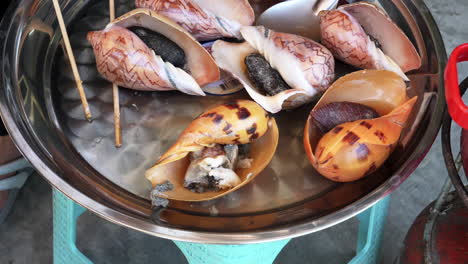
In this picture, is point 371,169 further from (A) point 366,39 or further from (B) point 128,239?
(B) point 128,239

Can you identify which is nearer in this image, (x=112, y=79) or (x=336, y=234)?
(x=112, y=79)

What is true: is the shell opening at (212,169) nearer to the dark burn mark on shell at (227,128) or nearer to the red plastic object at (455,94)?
the dark burn mark on shell at (227,128)

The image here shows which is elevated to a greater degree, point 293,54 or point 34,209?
point 293,54

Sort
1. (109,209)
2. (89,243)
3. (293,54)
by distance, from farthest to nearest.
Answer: (89,243) < (293,54) < (109,209)

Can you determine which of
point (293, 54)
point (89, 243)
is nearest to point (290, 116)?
point (293, 54)

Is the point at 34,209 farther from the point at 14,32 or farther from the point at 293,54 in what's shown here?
the point at 293,54

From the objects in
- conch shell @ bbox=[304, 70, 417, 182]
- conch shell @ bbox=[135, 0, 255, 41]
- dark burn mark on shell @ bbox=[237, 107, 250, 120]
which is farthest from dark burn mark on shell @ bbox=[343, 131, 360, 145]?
conch shell @ bbox=[135, 0, 255, 41]

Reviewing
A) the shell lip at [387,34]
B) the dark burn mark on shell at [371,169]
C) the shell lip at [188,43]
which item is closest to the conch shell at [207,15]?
the shell lip at [188,43]
